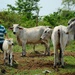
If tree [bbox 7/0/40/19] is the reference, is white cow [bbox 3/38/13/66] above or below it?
below

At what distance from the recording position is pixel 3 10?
30.1 m

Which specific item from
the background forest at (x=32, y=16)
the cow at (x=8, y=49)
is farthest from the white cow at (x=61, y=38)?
the background forest at (x=32, y=16)

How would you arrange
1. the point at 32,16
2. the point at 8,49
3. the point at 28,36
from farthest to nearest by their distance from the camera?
the point at 32,16 → the point at 28,36 → the point at 8,49

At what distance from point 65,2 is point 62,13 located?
2875 millimetres

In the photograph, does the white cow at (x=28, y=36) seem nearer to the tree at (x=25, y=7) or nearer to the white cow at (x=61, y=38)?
the white cow at (x=61, y=38)

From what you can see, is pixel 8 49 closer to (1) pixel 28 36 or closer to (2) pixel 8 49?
(2) pixel 8 49

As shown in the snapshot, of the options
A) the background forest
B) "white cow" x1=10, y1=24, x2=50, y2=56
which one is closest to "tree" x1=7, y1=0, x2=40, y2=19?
the background forest

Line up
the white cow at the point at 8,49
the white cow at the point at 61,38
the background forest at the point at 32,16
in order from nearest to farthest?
1. the white cow at the point at 61,38
2. the white cow at the point at 8,49
3. the background forest at the point at 32,16

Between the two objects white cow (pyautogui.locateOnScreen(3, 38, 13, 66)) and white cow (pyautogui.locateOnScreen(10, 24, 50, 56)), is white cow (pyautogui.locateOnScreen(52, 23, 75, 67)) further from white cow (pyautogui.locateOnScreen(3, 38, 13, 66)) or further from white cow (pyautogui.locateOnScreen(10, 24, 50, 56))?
white cow (pyautogui.locateOnScreen(10, 24, 50, 56))

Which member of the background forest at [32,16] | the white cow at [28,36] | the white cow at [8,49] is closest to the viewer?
the white cow at [8,49]

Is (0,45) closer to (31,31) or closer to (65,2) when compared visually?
(31,31)

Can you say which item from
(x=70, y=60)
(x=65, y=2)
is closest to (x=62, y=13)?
(x=65, y=2)

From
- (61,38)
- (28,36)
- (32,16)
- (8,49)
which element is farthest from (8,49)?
(32,16)

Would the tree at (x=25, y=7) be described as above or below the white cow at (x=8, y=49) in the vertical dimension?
above
